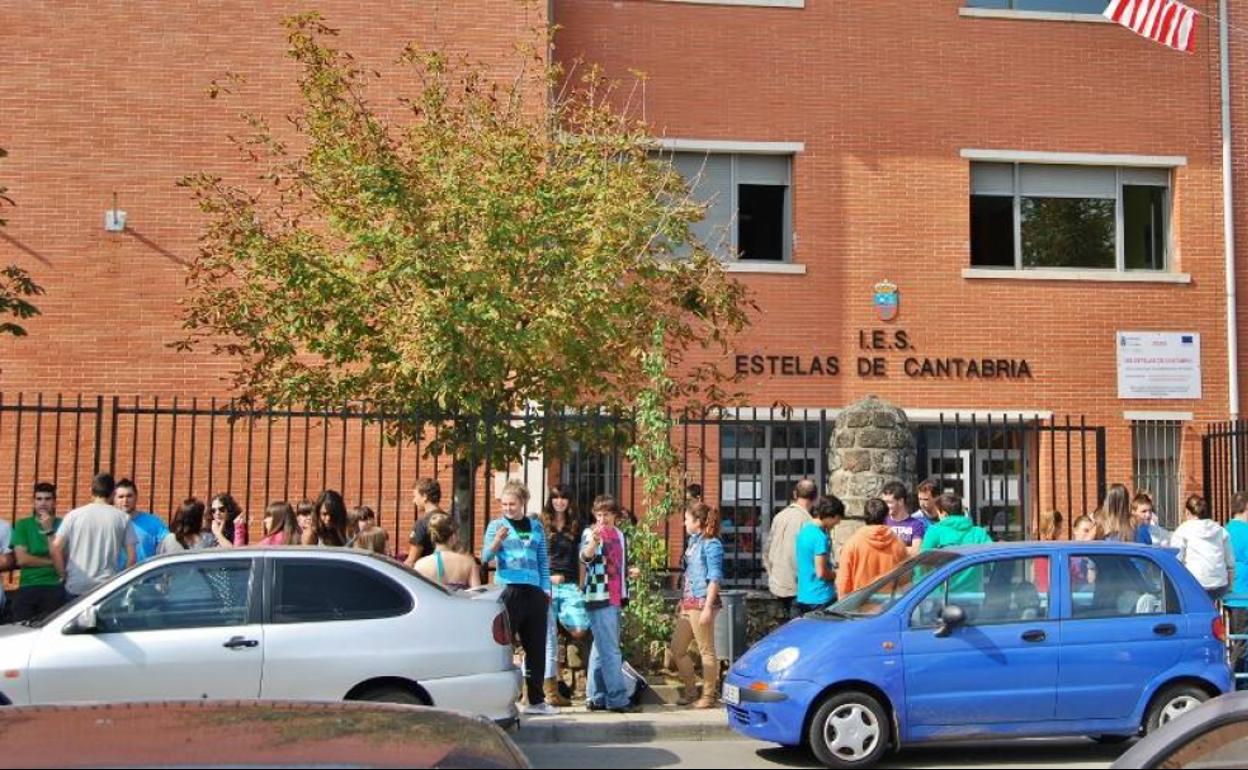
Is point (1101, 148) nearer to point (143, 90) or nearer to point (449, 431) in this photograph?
point (449, 431)

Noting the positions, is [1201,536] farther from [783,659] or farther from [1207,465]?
[1207,465]

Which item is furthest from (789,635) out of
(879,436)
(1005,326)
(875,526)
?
(1005,326)

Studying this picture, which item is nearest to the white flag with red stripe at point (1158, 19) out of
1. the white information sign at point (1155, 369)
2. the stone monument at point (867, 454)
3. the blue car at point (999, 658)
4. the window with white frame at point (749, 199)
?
Answer: the white information sign at point (1155, 369)

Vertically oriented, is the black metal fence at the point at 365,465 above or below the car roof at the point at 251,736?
above

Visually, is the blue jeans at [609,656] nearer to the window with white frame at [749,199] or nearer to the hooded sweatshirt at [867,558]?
the hooded sweatshirt at [867,558]

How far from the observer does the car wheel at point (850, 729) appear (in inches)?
352

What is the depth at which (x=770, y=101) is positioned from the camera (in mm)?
18734

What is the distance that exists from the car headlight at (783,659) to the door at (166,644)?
3.28 m

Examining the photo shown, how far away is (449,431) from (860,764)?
5.79 m

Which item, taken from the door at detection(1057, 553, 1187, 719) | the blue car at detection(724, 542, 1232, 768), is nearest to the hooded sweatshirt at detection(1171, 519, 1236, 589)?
the blue car at detection(724, 542, 1232, 768)

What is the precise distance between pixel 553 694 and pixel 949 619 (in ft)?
12.1

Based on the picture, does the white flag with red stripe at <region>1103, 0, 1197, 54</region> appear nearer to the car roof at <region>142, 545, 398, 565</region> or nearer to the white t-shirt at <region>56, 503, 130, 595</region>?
the car roof at <region>142, 545, 398, 565</region>

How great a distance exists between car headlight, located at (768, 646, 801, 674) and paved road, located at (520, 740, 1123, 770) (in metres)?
0.70

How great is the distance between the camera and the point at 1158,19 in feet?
58.2
